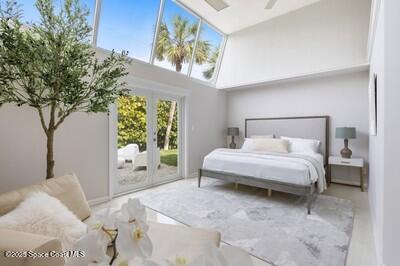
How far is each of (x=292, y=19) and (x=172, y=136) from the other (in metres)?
3.84

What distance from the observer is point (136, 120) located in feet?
13.1

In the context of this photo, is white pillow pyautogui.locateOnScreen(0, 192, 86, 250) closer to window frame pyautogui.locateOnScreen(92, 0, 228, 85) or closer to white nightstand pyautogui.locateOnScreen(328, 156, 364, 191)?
window frame pyautogui.locateOnScreen(92, 0, 228, 85)

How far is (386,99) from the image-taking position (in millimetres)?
1606

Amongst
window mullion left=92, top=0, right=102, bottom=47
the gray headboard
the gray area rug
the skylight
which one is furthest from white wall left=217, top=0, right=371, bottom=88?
window mullion left=92, top=0, right=102, bottom=47

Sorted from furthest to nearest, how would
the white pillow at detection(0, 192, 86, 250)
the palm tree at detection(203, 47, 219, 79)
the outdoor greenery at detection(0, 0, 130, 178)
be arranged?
1. the palm tree at detection(203, 47, 219, 79)
2. the outdoor greenery at detection(0, 0, 130, 178)
3. the white pillow at detection(0, 192, 86, 250)

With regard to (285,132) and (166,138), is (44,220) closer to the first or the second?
(166,138)

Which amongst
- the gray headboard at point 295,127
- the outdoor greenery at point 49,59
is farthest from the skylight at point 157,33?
the gray headboard at point 295,127

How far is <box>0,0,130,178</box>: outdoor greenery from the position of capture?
1.86 m

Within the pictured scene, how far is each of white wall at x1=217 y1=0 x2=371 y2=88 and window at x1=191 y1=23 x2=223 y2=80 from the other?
33 centimetres

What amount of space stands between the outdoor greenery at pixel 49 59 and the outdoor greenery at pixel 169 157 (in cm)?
237

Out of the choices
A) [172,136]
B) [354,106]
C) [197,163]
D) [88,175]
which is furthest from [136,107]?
[354,106]

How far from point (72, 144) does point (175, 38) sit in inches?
120

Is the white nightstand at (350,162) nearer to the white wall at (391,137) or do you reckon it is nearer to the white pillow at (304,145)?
the white pillow at (304,145)

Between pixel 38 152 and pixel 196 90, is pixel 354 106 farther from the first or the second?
pixel 38 152
